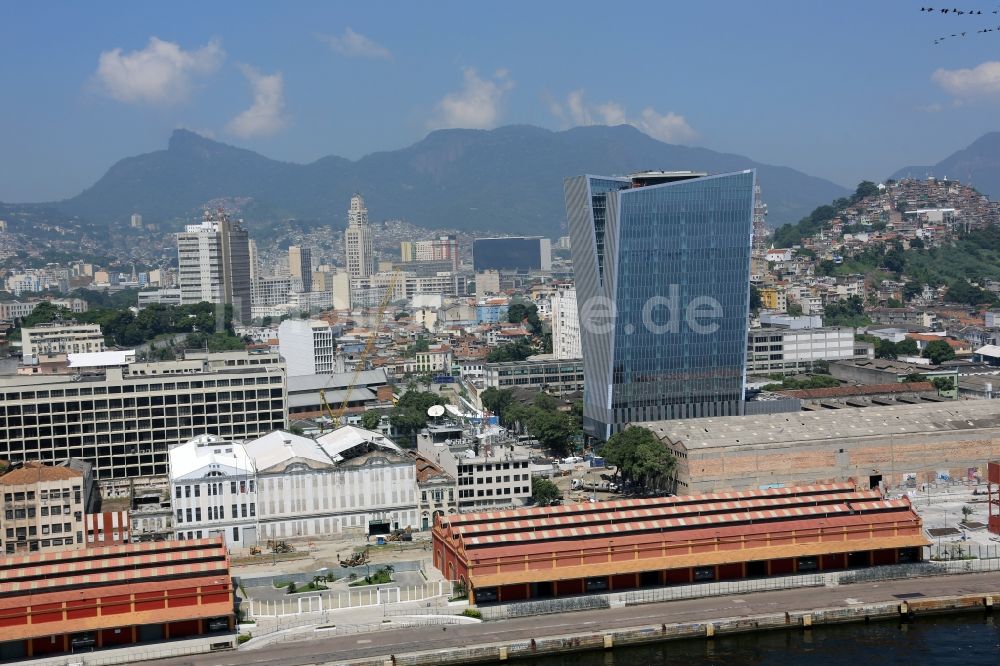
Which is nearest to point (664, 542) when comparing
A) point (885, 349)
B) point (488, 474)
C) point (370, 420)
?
point (488, 474)

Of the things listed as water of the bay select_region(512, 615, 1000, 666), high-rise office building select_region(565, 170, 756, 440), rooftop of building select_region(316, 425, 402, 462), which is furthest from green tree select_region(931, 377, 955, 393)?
water of the bay select_region(512, 615, 1000, 666)

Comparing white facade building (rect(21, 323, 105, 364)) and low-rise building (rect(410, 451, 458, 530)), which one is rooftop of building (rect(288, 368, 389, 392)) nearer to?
white facade building (rect(21, 323, 105, 364))

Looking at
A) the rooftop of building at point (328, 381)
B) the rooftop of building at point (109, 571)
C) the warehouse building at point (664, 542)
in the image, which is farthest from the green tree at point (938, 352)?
the rooftop of building at point (109, 571)

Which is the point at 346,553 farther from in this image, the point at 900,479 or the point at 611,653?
the point at 900,479

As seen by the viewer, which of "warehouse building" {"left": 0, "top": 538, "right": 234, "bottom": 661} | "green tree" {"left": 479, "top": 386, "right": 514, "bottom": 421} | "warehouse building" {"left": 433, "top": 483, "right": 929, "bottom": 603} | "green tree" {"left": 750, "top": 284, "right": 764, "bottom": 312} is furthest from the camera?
"green tree" {"left": 750, "top": 284, "right": 764, "bottom": 312}

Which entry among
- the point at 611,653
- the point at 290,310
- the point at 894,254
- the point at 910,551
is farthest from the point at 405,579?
the point at 290,310

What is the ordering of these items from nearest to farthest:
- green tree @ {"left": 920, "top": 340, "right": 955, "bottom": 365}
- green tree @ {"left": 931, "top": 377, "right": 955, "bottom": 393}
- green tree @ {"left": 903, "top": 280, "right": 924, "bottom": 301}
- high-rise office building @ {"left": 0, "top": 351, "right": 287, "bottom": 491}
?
1. high-rise office building @ {"left": 0, "top": 351, "right": 287, "bottom": 491}
2. green tree @ {"left": 931, "top": 377, "right": 955, "bottom": 393}
3. green tree @ {"left": 920, "top": 340, "right": 955, "bottom": 365}
4. green tree @ {"left": 903, "top": 280, "right": 924, "bottom": 301}

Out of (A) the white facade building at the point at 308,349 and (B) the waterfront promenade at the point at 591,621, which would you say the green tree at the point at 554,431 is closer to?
(B) the waterfront promenade at the point at 591,621
